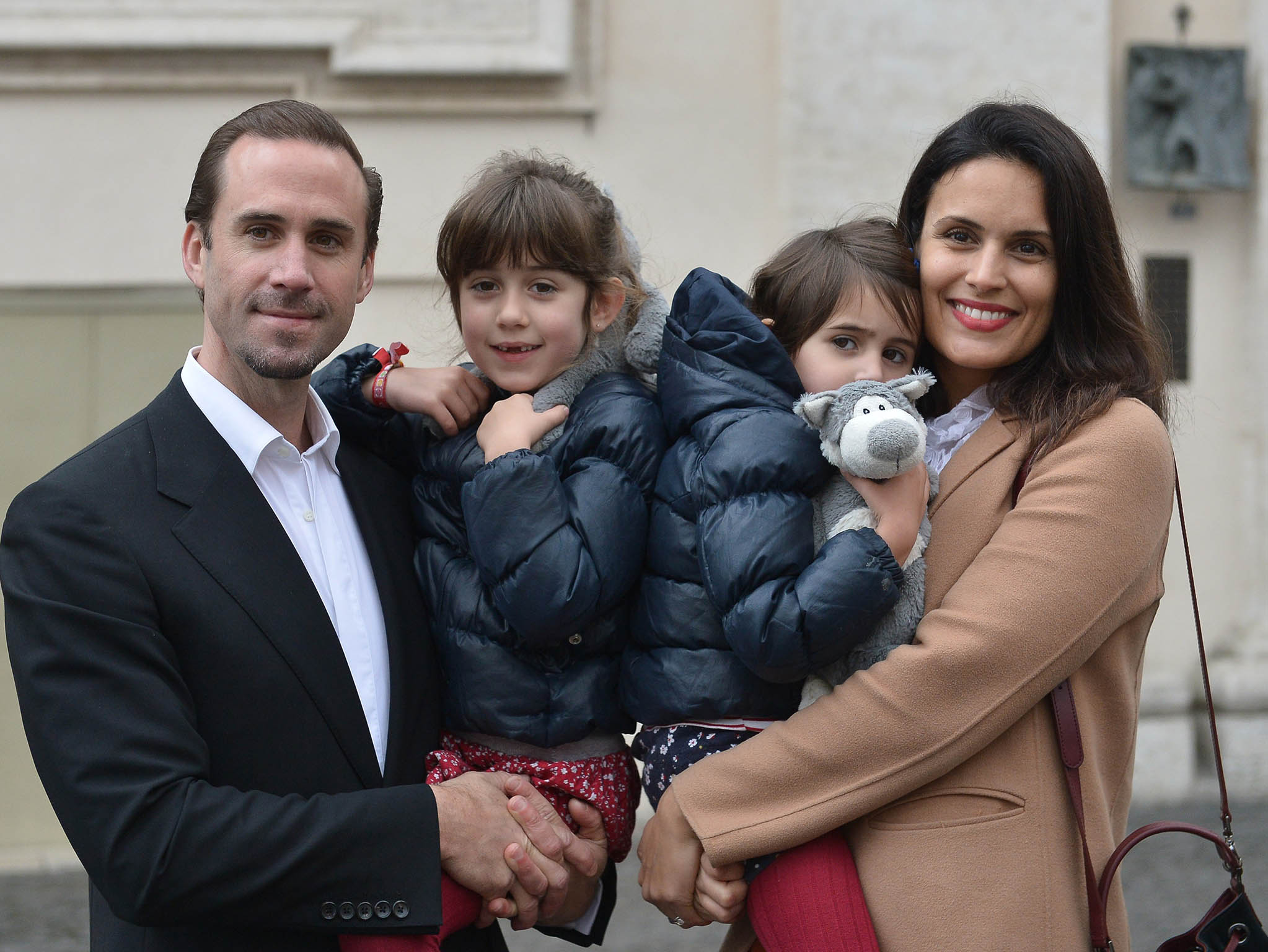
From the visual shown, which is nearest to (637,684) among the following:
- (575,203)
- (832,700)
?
(832,700)

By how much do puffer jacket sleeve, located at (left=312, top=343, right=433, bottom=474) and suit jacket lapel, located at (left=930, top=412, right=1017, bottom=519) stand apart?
1.01 metres

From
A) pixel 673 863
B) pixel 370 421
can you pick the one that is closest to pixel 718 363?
pixel 370 421

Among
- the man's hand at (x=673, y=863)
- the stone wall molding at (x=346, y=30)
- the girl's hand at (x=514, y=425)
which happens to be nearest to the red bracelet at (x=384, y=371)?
the girl's hand at (x=514, y=425)

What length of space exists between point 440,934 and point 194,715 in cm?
55

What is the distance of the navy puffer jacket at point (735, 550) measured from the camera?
6.75ft

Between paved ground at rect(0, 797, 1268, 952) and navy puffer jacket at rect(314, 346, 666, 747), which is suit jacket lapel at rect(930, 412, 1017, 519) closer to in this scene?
navy puffer jacket at rect(314, 346, 666, 747)

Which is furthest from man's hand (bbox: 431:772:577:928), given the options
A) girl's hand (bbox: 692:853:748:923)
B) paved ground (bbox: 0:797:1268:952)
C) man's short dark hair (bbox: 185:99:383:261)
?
A: paved ground (bbox: 0:797:1268:952)

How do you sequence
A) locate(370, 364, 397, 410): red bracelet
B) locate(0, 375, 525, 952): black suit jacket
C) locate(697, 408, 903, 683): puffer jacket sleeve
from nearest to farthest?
1. locate(0, 375, 525, 952): black suit jacket
2. locate(697, 408, 903, 683): puffer jacket sleeve
3. locate(370, 364, 397, 410): red bracelet

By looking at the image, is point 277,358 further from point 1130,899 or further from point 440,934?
point 1130,899

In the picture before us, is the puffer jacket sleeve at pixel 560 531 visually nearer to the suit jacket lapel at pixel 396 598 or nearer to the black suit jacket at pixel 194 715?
the suit jacket lapel at pixel 396 598

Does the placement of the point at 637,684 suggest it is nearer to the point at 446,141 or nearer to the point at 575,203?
the point at 575,203

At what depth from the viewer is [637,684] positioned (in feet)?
7.52

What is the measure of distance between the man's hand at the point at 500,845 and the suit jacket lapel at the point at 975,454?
882 mm

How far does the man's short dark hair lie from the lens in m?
2.29
